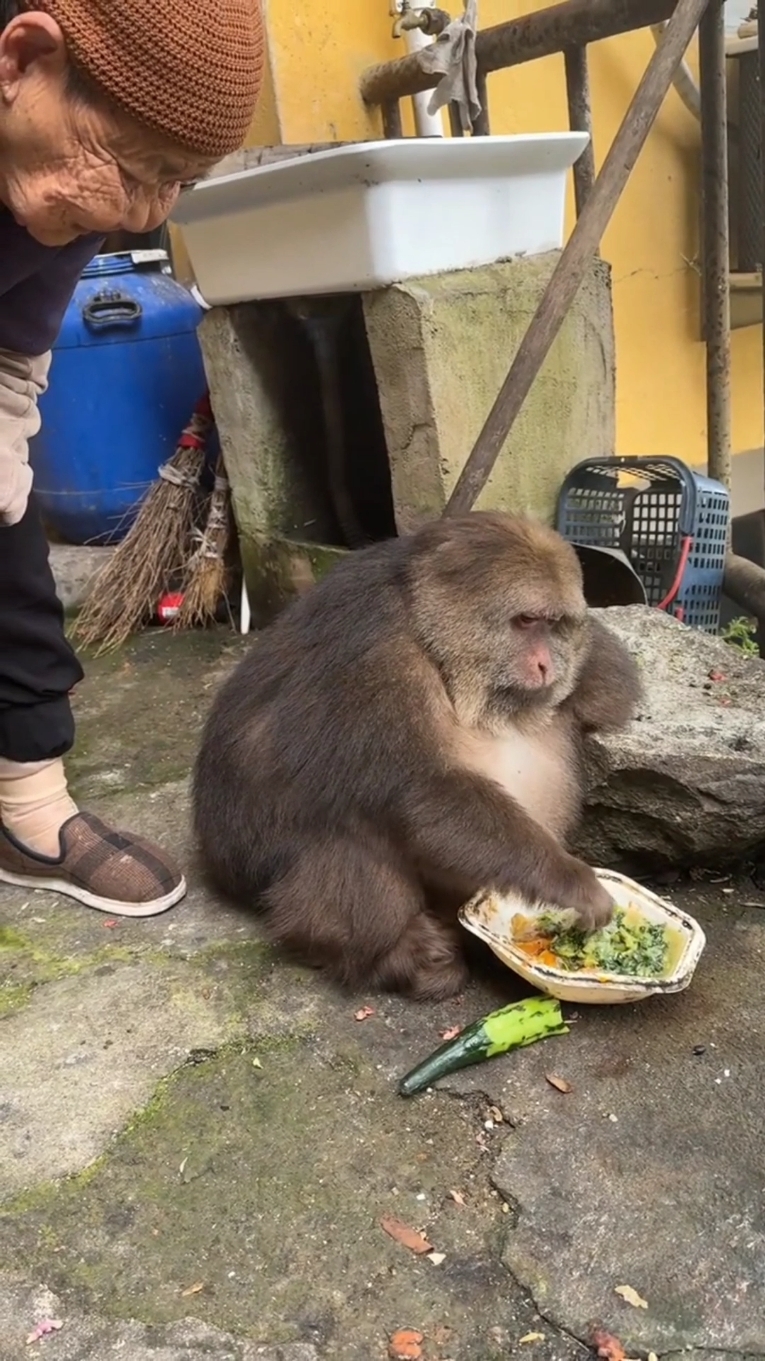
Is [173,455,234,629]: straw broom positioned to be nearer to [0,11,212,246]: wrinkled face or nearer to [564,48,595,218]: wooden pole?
[564,48,595,218]: wooden pole

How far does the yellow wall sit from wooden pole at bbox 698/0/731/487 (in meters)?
1.10

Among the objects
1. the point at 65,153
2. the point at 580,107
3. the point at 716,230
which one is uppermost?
the point at 580,107

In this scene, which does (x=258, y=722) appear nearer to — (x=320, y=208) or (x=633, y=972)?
(x=633, y=972)

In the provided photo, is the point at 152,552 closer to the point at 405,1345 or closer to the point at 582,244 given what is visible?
the point at 582,244

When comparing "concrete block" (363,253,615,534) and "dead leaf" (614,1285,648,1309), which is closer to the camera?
"dead leaf" (614,1285,648,1309)

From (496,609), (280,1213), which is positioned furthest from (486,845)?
(280,1213)

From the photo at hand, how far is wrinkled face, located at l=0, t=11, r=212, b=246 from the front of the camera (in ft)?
4.62

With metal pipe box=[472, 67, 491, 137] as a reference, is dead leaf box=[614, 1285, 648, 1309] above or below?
below

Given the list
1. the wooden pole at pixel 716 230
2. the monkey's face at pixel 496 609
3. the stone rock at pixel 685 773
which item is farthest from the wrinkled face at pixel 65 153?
the wooden pole at pixel 716 230

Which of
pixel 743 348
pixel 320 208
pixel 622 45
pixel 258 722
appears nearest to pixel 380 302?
pixel 320 208

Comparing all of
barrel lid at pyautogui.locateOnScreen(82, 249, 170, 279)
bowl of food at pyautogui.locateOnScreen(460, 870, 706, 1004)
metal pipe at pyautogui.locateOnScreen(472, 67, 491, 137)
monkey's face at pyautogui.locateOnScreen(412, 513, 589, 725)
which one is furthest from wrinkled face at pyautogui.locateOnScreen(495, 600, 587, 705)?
barrel lid at pyautogui.locateOnScreen(82, 249, 170, 279)

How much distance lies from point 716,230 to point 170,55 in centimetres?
254

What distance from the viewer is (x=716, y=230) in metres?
3.50

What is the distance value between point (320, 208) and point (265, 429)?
36.1 inches
